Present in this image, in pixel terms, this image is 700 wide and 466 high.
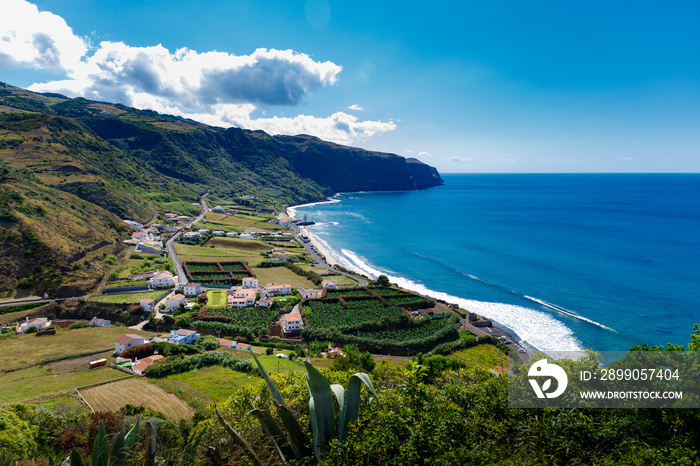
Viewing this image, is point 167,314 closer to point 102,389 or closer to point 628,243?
point 102,389

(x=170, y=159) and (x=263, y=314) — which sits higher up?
(x=170, y=159)

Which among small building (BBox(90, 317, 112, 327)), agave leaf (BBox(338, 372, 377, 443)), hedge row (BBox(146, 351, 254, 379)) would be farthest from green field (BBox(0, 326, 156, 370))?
agave leaf (BBox(338, 372, 377, 443))

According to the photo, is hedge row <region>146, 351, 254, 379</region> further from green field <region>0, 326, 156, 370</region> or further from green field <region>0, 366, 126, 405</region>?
green field <region>0, 326, 156, 370</region>

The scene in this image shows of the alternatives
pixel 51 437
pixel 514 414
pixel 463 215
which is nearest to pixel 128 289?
pixel 51 437

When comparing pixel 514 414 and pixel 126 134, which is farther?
pixel 126 134

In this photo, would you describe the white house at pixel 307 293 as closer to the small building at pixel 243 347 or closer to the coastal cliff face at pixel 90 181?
the small building at pixel 243 347

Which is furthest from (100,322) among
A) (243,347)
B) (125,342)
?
(243,347)

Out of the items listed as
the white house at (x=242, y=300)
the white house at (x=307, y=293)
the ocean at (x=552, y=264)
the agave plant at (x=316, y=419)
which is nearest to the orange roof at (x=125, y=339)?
the white house at (x=242, y=300)
